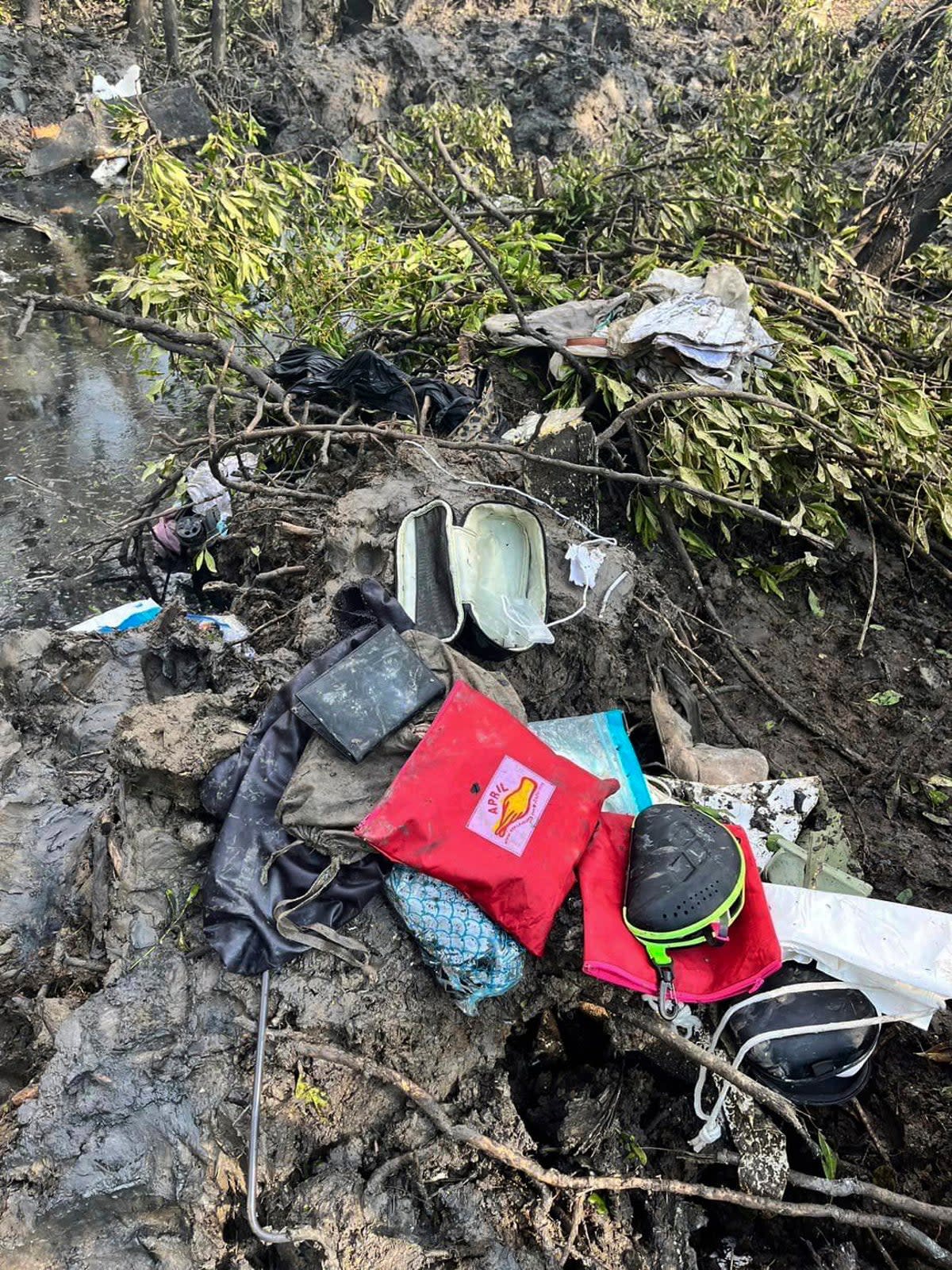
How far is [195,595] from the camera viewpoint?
13.7ft

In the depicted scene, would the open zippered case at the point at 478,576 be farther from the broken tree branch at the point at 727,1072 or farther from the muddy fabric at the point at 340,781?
the broken tree branch at the point at 727,1072

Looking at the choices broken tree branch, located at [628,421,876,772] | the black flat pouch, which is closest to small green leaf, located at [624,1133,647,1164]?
the black flat pouch

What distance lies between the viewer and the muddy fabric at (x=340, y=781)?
198 centimetres

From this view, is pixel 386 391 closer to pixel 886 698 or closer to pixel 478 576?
pixel 478 576

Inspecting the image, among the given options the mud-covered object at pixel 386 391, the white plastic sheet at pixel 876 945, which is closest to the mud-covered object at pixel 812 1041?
the white plastic sheet at pixel 876 945

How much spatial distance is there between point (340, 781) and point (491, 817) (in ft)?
1.32

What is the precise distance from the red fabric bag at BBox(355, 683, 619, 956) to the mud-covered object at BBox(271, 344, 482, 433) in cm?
182

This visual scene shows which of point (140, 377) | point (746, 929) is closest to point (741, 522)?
point (746, 929)

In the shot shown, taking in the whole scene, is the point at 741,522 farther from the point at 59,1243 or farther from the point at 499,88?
the point at 499,88

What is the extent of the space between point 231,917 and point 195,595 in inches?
102

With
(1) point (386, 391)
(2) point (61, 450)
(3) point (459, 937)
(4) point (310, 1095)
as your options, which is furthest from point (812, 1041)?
(2) point (61, 450)

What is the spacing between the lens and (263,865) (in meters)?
1.99

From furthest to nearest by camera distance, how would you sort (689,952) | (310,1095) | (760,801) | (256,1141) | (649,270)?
(649,270), (760,801), (689,952), (310,1095), (256,1141)

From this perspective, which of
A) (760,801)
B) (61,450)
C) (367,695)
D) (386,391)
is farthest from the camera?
(61,450)
